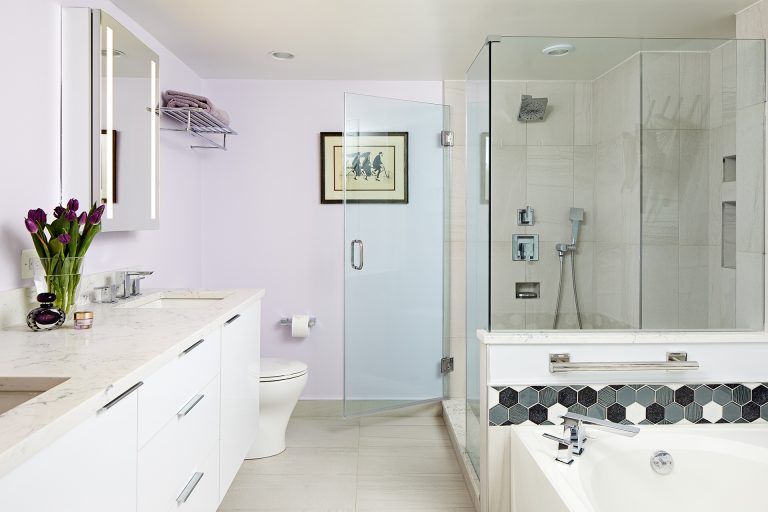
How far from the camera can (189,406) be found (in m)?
1.69

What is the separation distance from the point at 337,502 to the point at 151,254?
159 cm

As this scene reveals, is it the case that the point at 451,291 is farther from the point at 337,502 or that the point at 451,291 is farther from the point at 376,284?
the point at 337,502

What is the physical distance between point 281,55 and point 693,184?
2.28 metres

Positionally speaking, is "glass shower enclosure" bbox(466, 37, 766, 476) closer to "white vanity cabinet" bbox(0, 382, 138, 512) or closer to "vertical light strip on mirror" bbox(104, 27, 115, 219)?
"white vanity cabinet" bbox(0, 382, 138, 512)

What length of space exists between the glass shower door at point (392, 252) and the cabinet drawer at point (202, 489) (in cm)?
133

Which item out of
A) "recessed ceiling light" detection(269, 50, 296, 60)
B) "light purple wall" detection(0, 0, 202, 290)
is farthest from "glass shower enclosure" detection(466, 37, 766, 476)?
"light purple wall" detection(0, 0, 202, 290)

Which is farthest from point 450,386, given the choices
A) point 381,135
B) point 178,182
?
point 178,182

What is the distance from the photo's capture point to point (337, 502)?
2.53 metres

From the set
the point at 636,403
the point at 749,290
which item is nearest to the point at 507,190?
the point at 636,403

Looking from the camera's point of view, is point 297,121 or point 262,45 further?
point 297,121

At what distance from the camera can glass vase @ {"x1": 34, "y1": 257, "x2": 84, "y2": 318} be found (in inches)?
69.8

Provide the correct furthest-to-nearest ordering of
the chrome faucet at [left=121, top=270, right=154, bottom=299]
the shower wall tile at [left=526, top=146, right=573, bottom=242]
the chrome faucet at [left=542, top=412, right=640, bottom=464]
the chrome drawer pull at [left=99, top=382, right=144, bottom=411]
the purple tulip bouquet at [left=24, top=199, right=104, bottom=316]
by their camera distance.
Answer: the chrome faucet at [left=121, top=270, right=154, bottom=299] → the shower wall tile at [left=526, top=146, right=573, bottom=242] → the chrome faucet at [left=542, top=412, right=640, bottom=464] → the purple tulip bouquet at [left=24, top=199, right=104, bottom=316] → the chrome drawer pull at [left=99, top=382, right=144, bottom=411]

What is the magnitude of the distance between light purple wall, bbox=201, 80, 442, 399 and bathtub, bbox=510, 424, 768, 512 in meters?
2.00

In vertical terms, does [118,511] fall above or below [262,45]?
below
